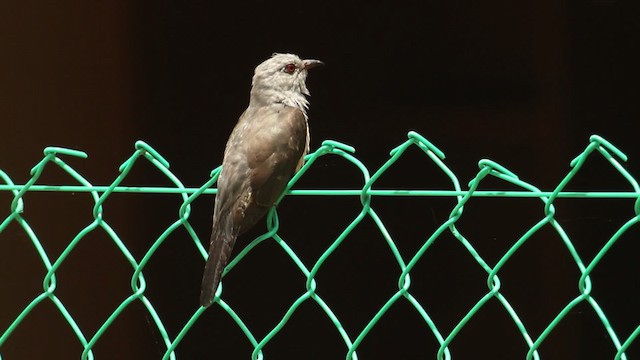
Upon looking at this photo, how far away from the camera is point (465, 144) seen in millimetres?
6211

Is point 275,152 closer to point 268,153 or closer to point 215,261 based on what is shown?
point 268,153

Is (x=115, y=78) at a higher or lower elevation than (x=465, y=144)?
higher

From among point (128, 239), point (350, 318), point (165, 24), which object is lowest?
point (350, 318)

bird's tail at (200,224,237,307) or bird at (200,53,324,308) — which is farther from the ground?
bird at (200,53,324,308)

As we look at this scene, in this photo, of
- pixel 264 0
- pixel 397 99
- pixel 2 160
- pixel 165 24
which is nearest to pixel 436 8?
pixel 397 99

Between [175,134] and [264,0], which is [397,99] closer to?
[264,0]

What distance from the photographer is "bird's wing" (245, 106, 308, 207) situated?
313 centimetres

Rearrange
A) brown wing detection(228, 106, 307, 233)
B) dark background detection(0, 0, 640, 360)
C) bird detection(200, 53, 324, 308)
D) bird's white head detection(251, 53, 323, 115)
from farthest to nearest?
dark background detection(0, 0, 640, 360) < bird's white head detection(251, 53, 323, 115) < brown wing detection(228, 106, 307, 233) < bird detection(200, 53, 324, 308)

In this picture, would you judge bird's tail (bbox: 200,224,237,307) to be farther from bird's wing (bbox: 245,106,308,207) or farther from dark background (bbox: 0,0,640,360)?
dark background (bbox: 0,0,640,360)

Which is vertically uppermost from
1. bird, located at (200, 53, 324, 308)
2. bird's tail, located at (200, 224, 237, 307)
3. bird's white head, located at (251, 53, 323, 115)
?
bird's white head, located at (251, 53, 323, 115)

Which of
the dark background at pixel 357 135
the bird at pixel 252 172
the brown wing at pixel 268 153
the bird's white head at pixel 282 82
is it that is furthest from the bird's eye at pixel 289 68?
the dark background at pixel 357 135

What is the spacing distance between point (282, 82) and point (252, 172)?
112 cm

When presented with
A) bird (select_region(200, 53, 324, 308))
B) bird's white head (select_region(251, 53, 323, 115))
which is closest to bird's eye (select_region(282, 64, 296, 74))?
bird's white head (select_region(251, 53, 323, 115))

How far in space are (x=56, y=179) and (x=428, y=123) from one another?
2.42 meters
